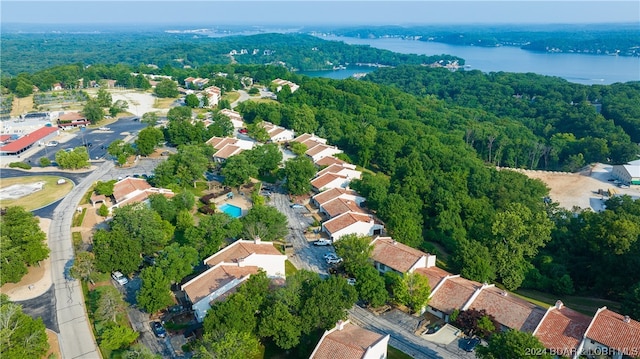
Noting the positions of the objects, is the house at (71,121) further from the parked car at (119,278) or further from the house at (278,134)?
the parked car at (119,278)

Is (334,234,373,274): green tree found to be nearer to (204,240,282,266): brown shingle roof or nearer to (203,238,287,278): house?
(203,238,287,278): house

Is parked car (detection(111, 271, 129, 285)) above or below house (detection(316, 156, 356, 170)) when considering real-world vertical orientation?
below

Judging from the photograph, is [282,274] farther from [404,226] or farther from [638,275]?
[638,275]

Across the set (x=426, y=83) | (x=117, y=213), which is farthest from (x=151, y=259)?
(x=426, y=83)

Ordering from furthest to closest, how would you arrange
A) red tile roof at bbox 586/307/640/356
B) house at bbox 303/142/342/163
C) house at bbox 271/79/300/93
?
house at bbox 271/79/300/93, house at bbox 303/142/342/163, red tile roof at bbox 586/307/640/356

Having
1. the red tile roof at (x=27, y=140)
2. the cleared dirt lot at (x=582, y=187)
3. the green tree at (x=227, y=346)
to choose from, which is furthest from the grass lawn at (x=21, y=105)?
the cleared dirt lot at (x=582, y=187)

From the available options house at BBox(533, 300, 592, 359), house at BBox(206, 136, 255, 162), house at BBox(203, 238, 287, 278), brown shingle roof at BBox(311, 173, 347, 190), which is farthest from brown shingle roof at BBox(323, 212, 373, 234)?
house at BBox(206, 136, 255, 162)
